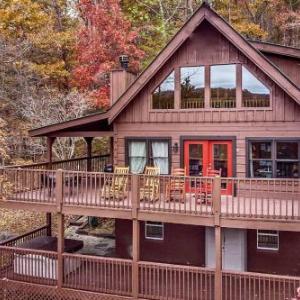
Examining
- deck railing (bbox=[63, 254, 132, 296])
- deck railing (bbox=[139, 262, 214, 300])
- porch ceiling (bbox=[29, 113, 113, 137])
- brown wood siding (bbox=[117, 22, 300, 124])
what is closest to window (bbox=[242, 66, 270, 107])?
brown wood siding (bbox=[117, 22, 300, 124])

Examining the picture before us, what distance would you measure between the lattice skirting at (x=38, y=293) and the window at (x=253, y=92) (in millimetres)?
7687

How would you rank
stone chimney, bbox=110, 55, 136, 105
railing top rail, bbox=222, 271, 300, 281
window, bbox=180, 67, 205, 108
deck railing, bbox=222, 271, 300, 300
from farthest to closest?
1. stone chimney, bbox=110, 55, 136, 105
2. window, bbox=180, 67, 205, 108
3. deck railing, bbox=222, 271, 300, 300
4. railing top rail, bbox=222, 271, 300, 281

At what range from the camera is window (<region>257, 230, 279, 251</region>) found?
14172 mm

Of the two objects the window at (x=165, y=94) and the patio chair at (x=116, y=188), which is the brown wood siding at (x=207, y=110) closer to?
the window at (x=165, y=94)

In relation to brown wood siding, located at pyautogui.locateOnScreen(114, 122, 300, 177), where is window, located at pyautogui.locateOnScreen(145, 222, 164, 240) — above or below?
below

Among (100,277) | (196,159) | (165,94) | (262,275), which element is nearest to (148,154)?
(196,159)

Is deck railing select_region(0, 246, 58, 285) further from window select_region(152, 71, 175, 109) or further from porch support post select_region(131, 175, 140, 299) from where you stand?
window select_region(152, 71, 175, 109)

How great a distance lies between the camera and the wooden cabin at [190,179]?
12.4 m

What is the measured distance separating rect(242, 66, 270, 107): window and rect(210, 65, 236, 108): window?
352mm

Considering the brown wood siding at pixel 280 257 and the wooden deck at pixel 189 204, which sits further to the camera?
the brown wood siding at pixel 280 257

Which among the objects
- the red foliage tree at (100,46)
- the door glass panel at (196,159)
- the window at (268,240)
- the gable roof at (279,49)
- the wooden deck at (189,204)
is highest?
the red foliage tree at (100,46)

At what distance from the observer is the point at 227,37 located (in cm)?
1372

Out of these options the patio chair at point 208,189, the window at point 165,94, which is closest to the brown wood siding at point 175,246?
the patio chair at point 208,189

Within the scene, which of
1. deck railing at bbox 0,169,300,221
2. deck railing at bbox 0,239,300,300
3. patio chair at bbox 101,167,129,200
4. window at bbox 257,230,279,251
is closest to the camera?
deck railing at bbox 0,169,300,221
